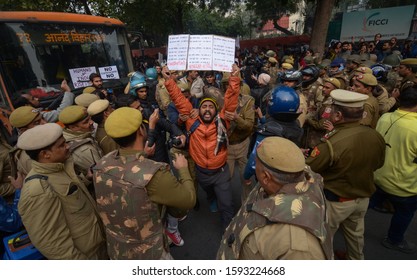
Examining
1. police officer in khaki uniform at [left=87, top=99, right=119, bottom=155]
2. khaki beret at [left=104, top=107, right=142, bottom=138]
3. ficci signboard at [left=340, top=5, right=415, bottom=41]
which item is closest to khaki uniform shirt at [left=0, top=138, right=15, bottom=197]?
police officer in khaki uniform at [left=87, top=99, right=119, bottom=155]

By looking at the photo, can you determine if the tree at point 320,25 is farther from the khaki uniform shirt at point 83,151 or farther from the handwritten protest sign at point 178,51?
the khaki uniform shirt at point 83,151

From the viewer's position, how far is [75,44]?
618cm

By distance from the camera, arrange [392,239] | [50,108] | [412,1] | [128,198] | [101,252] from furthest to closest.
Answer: [412,1] < [50,108] < [392,239] < [101,252] < [128,198]

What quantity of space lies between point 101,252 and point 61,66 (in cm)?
516

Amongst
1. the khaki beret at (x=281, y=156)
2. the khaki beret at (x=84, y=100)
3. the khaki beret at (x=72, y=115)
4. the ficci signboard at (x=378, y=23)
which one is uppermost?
the khaki beret at (x=281, y=156)

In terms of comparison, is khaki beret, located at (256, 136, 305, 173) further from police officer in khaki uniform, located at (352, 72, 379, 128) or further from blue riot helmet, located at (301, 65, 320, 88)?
blue riot helmet, located at (301, 65, 320, 88)

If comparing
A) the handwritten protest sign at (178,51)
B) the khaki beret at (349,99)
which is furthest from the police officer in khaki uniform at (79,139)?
the khaki beret at (349,99)

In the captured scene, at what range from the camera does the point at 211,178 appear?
3.19 m

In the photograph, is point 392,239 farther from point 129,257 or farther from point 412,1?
point 412,1

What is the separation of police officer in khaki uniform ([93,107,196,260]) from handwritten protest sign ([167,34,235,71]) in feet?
6.17

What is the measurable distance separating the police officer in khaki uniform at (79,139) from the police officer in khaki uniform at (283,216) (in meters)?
1.68

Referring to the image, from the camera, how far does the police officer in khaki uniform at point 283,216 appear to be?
1.24 metres

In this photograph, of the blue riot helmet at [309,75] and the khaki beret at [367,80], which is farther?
the blue riot helmet at [309,75]

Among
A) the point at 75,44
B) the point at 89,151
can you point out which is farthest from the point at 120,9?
the point at 89,151
